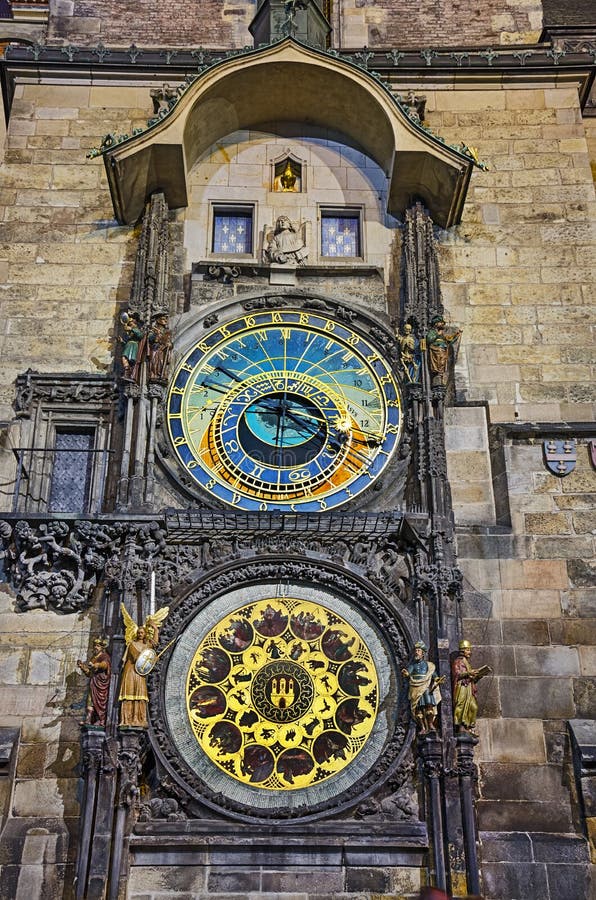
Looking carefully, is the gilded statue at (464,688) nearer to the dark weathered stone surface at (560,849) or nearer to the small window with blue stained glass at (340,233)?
the dark weathered stone surface at (560,849)

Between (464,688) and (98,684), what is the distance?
10.5ft

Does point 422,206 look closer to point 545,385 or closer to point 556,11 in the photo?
point 545,385

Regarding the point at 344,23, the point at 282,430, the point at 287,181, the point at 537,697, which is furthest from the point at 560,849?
the point at 344,23

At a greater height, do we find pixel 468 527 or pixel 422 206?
pixel 422 206

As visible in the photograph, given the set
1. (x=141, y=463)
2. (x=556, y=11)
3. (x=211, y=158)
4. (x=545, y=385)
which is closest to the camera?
(x=141, y=463)

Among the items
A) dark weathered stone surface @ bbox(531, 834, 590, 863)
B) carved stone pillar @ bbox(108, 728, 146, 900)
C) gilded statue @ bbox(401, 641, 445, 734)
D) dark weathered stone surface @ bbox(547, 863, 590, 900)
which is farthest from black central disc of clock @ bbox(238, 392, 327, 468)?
dark weathered stone surface @ bbox(547, 863, 590, 900)

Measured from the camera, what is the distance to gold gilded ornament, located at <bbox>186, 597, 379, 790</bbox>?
1024cm

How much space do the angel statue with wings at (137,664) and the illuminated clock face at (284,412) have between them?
5.33 ft

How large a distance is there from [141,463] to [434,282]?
3743mm

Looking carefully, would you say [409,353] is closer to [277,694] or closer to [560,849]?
[277,694]

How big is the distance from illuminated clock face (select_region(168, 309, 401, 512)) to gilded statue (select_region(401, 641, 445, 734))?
6.28 feet

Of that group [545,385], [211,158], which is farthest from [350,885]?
[211,158]

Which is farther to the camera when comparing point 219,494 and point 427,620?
point 219,494

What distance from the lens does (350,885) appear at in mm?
9789
